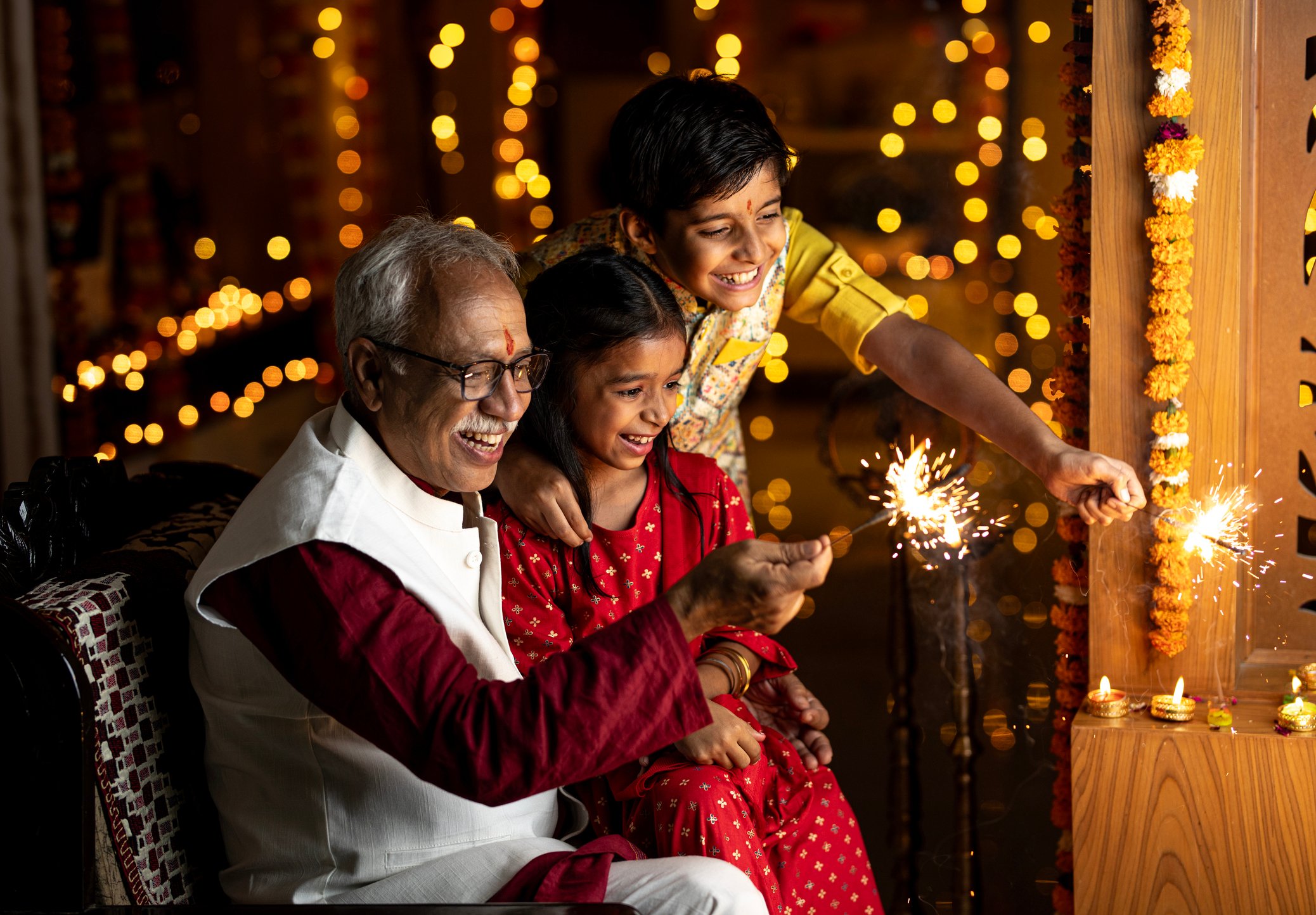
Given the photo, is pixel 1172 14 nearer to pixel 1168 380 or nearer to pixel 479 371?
pixel 1168 380

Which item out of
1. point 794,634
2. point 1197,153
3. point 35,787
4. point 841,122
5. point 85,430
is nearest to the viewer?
point 35,787

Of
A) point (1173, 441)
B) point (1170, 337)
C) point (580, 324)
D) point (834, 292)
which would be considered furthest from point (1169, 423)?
point (580, 324)

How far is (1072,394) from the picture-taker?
7.34 ft

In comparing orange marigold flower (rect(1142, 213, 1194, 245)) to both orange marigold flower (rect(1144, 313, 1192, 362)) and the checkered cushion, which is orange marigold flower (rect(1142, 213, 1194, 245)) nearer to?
orange marigold flower (rect(1144, 313, 1192, 362))

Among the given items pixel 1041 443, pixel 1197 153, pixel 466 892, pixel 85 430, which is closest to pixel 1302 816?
pixel 1041 443

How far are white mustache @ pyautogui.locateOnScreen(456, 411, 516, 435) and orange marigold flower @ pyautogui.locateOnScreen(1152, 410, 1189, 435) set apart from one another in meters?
1.12

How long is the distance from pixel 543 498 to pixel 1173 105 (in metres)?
1.21

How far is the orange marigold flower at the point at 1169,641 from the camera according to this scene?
7.04 feet

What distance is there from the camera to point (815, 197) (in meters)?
6.97

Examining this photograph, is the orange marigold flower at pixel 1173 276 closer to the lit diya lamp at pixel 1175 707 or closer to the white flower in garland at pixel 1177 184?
the white flower in garland at pixel 1177 184

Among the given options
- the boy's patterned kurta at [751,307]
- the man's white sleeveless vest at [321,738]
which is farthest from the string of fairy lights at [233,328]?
the man's white sleeveless vest at [321,738]

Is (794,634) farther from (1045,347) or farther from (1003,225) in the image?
(1003,225)

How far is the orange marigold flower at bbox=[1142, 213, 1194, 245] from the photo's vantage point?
2049 mm

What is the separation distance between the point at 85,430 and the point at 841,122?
166 inches
